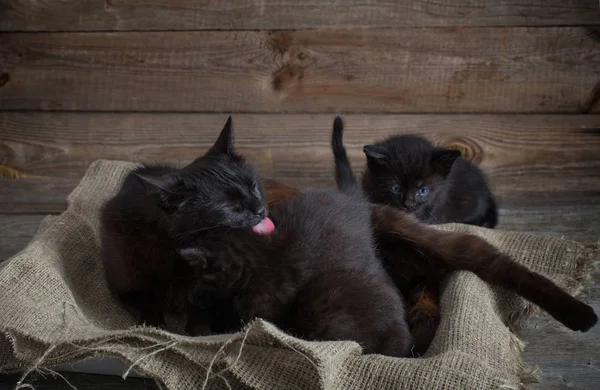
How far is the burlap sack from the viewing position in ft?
5.59

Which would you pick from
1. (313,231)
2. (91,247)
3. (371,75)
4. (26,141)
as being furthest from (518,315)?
(26,141)

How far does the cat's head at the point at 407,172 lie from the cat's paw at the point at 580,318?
3.14ft

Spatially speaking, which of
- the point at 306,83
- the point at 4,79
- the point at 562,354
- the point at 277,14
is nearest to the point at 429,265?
the point at 562,354

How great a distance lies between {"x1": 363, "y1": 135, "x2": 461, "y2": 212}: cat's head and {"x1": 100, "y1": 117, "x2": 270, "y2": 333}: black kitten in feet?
2.49

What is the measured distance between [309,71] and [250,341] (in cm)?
210


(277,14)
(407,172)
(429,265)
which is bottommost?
(429,265)

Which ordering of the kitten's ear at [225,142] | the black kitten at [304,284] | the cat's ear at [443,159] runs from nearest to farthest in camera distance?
1. the black kitten at [304,284]
2. the kitten's ear at [225,142]
3. the cat's ear at [443,159]

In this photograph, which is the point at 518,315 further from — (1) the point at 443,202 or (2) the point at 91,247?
(2) the point at 91,247

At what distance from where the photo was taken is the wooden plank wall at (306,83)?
137 inches

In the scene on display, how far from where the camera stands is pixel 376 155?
281cm

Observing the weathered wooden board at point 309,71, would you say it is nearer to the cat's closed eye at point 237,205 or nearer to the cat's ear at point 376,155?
the cat's ear at point 376,155

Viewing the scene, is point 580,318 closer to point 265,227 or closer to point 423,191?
point 265,227

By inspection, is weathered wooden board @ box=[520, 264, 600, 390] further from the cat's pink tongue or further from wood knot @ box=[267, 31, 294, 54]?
wood knot @ box=[267, 31, 294, 54]

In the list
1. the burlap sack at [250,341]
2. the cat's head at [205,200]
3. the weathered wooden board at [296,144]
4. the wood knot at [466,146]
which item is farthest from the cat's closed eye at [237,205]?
the wood knot at [466,146]
